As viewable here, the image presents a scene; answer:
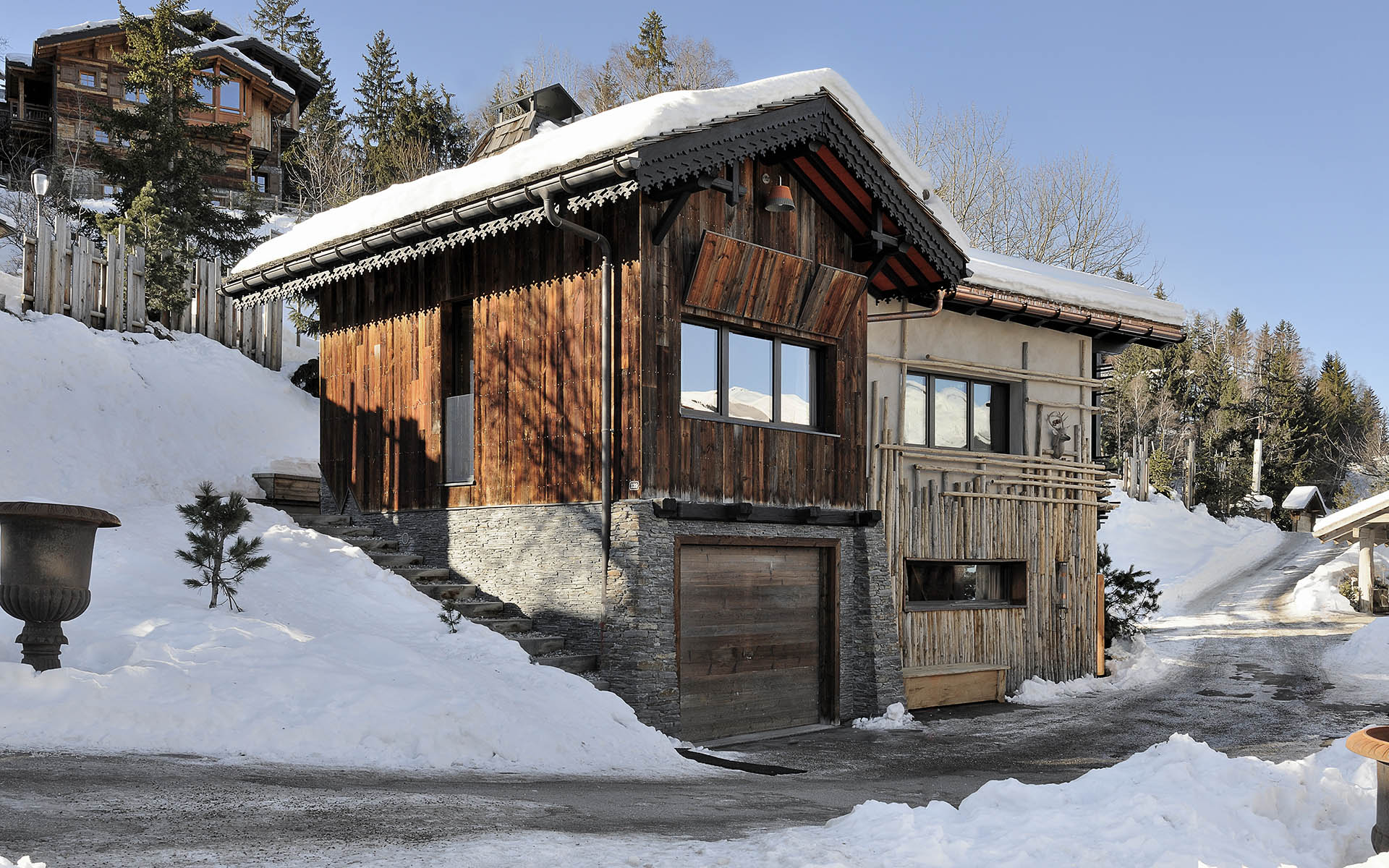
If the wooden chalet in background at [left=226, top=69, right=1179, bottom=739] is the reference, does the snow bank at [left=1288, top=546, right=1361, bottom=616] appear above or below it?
below

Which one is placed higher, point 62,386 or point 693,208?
point 693,208

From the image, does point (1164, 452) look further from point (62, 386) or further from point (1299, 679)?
point (62, 386)

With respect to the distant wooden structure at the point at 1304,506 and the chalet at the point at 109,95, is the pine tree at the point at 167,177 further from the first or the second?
the distant wooden structure at the point at 1304,506

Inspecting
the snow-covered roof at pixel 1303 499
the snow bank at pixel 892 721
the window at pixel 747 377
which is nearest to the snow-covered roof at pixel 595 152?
the window at pixel 747 377

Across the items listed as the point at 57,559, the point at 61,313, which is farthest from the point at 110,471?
the point at 57,559

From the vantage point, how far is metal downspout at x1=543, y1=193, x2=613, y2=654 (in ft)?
38.3

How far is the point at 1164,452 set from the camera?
5350 cm

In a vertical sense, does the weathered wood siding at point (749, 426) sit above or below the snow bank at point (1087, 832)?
above

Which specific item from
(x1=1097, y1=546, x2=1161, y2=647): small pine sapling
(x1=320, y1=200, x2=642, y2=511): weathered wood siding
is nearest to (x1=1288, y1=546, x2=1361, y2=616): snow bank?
(x1=1097, y1=546, x2=1161, y2=647): small pine sapling

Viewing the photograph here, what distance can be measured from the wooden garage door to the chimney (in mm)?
7400

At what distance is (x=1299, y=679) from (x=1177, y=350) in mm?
37639

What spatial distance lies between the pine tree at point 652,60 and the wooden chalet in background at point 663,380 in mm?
28378

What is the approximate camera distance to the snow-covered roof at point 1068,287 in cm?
1711

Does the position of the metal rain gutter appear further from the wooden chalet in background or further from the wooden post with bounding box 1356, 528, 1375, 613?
the wooden post with bounding box 1356, 528, 1375, 613
